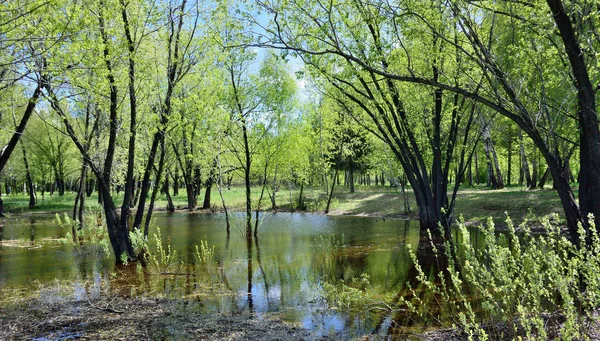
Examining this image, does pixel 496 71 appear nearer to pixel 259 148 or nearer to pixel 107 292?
pixel 107 292

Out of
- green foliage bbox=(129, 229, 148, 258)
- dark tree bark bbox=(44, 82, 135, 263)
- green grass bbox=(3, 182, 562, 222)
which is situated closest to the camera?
green foliage bbox=(129, 229, 148, 258)

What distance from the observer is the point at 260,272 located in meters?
11.0

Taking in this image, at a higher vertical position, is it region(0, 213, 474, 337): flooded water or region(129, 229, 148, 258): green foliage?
region(129, 229, 148, 258): green foliage

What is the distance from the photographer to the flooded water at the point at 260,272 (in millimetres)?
7453

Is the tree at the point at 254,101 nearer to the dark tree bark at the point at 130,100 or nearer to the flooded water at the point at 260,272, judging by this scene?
the flooded water at the point at 260,272

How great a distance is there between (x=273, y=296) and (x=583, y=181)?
6.12 m

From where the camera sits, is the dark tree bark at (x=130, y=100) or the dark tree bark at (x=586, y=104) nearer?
the dark tree bark at (x=586, y=104)

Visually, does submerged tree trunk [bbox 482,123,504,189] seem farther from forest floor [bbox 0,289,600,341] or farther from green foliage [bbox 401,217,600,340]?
forest floor [bbox 0,289,600,341]

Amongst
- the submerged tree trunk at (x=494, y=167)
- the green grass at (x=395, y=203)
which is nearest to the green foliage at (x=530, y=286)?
the green grass at (x=395, y=203)

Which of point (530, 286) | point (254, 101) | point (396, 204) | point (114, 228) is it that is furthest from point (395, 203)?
point (530, 286)

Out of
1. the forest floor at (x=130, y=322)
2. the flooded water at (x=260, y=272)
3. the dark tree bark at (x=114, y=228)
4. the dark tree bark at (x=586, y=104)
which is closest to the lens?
the dark tree bark at (x=586, y=104)

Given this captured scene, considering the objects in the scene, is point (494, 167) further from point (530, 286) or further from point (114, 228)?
point (530, 286)

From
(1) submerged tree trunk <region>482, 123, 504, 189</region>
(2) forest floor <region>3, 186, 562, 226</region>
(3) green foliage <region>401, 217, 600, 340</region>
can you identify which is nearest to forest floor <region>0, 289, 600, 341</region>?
(3) green foliage <region>401, 217, 600, 340</region>

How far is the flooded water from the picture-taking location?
7453 mm
